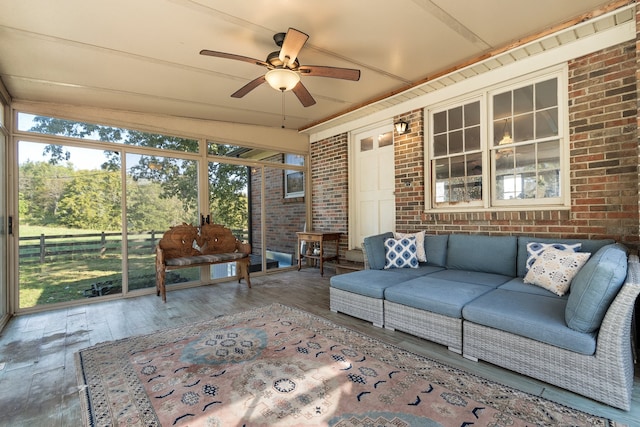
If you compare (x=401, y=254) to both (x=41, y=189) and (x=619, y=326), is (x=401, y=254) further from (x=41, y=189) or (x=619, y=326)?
(x=41, y=189)

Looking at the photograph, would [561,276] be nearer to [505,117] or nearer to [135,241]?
[505,117]

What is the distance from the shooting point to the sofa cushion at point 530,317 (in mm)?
1816

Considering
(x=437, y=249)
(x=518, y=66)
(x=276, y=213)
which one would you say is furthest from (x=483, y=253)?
(x=276, y=213)

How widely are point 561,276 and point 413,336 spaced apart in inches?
51.0

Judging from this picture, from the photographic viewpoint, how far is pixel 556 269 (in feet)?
8.12

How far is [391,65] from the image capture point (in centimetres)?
344

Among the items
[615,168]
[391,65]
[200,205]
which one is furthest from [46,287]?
[615,168]

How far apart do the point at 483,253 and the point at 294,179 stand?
3941 mm

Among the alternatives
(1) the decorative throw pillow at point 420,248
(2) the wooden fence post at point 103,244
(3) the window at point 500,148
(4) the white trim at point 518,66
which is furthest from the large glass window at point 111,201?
(3) the window at point 500,148

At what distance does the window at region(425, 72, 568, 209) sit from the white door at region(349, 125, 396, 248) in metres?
0.82

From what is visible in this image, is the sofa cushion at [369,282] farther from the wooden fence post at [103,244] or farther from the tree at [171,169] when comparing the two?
the wooden fence post at [103,244]

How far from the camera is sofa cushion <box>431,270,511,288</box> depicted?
112 inches

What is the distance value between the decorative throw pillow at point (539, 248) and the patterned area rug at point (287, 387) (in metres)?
1.45

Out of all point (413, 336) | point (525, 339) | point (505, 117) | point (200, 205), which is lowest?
point (413, 336)
